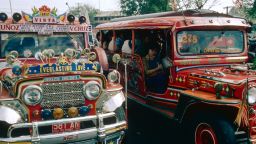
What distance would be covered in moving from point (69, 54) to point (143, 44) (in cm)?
253

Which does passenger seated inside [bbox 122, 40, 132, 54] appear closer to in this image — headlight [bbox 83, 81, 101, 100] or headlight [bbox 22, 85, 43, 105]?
headlight [bbox 83, 81, 101, 100]

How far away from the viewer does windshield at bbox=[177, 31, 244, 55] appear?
19.8ft

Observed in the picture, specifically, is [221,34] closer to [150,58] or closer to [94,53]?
[150,58]

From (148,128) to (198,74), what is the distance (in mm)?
2146

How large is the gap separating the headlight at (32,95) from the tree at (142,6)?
29.4 meters

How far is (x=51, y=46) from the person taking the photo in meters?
6.11

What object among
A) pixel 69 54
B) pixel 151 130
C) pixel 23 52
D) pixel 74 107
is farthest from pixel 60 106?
pixel 151 130

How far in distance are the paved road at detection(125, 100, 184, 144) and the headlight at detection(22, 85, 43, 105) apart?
2.53m

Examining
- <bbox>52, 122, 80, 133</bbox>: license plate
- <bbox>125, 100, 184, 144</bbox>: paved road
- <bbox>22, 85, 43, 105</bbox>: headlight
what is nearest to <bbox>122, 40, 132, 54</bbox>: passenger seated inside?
<bbox>125, 100, 184, 144</bbox>: paved road

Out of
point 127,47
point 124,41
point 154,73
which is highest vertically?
point 124,41

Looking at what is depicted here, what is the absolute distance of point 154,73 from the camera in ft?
22.6

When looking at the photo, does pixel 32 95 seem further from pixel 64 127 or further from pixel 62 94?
pixel 64 127

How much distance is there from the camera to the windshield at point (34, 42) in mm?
5859

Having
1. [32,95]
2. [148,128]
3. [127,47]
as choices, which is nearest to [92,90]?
[32,95]
